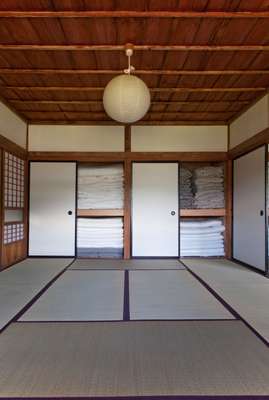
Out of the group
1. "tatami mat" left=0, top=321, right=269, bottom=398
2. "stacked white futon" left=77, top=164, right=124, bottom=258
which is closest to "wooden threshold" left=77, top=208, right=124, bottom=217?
"stacked white futon" left=77, top=164, right=124, bottom=258

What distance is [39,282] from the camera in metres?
3.80

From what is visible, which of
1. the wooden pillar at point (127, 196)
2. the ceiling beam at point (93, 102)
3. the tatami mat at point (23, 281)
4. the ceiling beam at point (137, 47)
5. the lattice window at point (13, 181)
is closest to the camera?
the tatami mat at point (23, 281)

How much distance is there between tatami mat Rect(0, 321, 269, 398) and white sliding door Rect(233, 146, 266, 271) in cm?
243

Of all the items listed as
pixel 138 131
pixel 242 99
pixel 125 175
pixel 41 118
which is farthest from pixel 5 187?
pixel 242 99

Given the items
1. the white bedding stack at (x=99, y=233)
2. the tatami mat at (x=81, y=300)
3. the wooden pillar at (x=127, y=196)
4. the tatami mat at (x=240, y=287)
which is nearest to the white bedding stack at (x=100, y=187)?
the wooden pillar at (x=127, y=196)

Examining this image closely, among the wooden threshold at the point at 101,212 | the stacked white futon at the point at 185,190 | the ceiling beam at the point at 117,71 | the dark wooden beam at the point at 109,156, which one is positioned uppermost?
the ceiling beam at the point at 117,71

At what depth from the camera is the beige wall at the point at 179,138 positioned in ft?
19.2

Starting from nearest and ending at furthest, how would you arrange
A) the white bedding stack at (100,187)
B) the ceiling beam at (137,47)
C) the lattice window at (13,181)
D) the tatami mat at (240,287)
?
the tatami mat at (240,287), the ceiling beam at (137,47), the lattice window at (13,181), the white bedding stack at (100,187)

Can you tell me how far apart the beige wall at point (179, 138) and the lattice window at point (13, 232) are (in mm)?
2514

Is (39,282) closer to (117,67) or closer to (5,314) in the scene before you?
(5,314)

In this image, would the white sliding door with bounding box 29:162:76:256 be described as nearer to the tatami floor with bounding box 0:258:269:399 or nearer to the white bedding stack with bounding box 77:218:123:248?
the white bedding stack with bounding box 77:218:123:248

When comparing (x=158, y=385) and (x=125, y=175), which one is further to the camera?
(x=125, y=175)

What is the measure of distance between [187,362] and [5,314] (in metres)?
1.60

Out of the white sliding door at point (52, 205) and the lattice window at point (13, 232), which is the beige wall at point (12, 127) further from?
the lattice window at point (13, 232)
